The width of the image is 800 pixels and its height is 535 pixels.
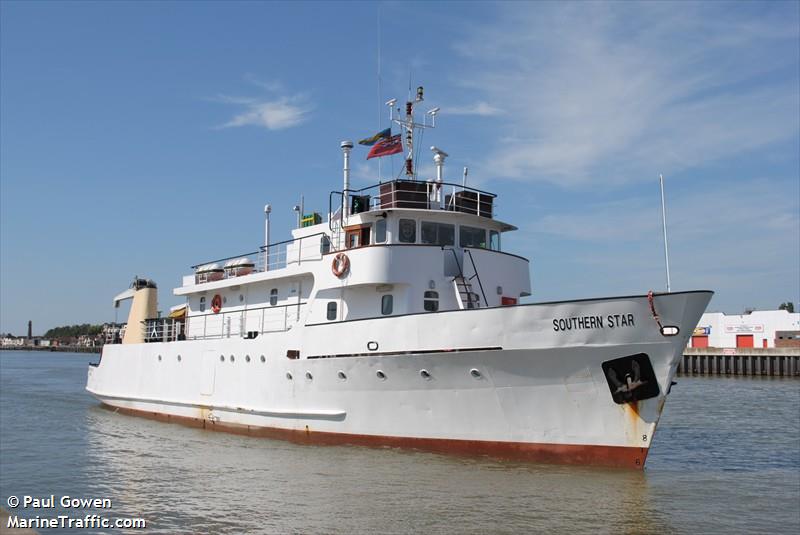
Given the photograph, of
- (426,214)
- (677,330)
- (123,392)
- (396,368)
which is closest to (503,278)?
(426,214)

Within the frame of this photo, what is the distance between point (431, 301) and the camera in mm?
15977

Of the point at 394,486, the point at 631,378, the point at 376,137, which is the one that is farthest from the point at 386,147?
the point at 394,486

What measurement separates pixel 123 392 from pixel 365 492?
54.7ft

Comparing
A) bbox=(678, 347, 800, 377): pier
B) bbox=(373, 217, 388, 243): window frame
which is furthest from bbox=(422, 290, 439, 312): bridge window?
bbox=(678, 347, 800, 377): pier

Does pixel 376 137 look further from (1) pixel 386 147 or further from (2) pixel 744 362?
(2) pixel 744 362

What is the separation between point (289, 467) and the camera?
46.4 ft

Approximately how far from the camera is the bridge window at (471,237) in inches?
680

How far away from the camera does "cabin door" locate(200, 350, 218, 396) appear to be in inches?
786

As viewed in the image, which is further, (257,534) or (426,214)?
(426,214)

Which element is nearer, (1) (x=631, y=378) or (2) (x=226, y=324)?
(1) (x=631, y=378)

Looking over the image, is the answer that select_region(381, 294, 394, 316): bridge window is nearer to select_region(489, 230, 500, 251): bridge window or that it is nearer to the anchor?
select_region(489, 230, 500, 251): bridge window

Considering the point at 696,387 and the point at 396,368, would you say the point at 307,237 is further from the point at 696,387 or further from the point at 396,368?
the point at 696,387

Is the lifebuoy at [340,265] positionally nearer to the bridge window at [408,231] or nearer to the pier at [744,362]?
the bridge window at [408,231]

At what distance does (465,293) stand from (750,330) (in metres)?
54.9
